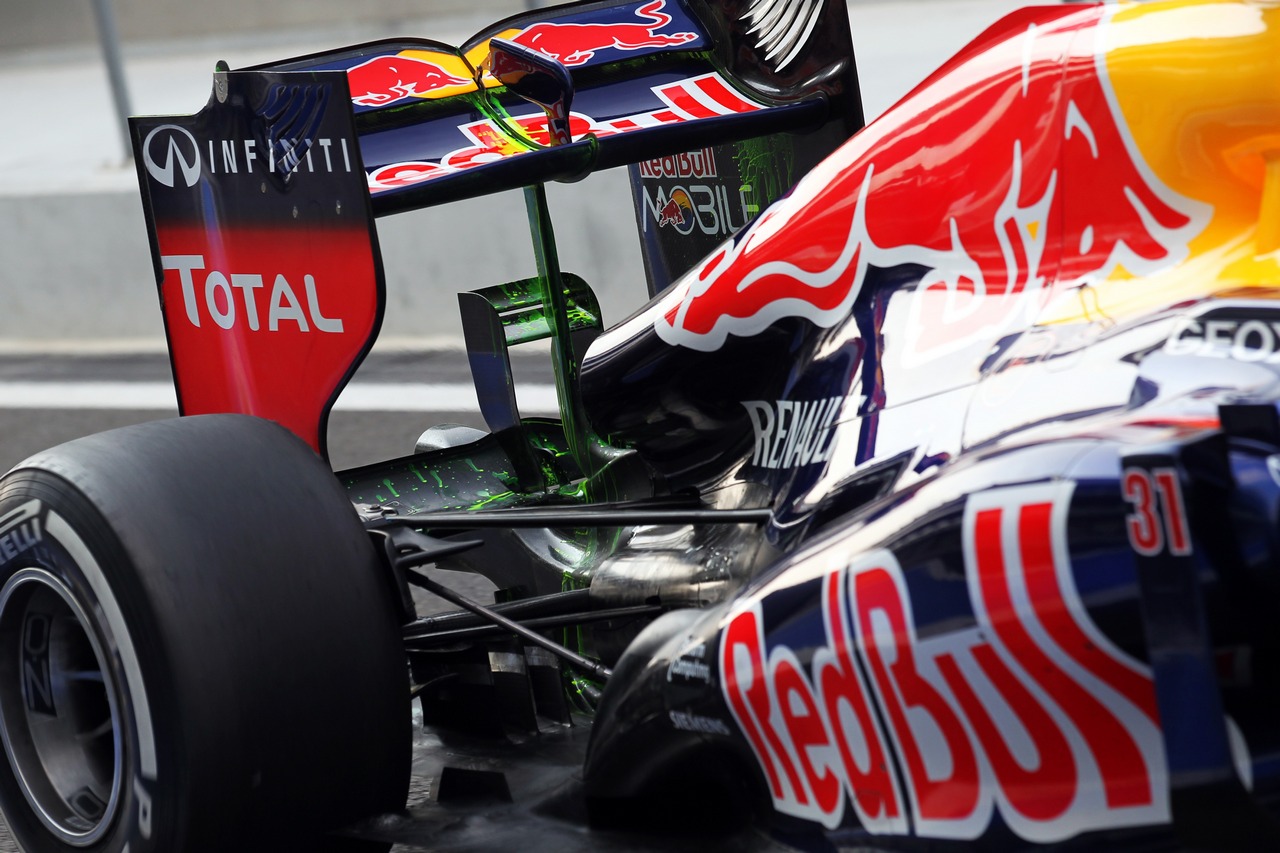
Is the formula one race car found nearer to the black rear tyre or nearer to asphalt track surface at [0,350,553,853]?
the black rear tyre

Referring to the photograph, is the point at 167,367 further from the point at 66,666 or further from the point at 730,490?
the point at 730,490

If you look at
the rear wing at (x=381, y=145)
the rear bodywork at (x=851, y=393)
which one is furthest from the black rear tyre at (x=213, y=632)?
the rear wing at (x=381, y=145)

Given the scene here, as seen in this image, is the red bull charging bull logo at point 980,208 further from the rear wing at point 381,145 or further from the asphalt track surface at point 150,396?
the asphalt track surface at point 150,396

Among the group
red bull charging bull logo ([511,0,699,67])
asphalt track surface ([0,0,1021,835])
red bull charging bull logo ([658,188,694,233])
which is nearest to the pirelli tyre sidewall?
asphalt track surface ([0,0,1021,835])

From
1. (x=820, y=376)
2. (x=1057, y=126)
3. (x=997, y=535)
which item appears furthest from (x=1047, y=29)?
(x=997, y=535)

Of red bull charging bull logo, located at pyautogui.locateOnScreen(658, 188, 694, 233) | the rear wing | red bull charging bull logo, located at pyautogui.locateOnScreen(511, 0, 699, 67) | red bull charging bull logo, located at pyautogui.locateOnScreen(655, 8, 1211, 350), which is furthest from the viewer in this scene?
red bull charging bull logo, located at pyautogui.locateOnScreen(658, 188, 694, 233)

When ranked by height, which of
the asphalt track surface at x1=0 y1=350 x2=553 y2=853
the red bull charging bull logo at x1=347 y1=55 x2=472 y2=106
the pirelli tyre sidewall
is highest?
the red bull charging bull logo at x1=347 y1=55 x2=472 y2=106

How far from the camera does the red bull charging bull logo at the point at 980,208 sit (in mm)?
1893

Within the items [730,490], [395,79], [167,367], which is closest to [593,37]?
[395,79]

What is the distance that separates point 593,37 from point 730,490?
101 centimetres

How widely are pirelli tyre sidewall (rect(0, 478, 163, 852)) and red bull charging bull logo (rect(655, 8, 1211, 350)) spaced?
852mm

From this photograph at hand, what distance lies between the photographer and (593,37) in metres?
2.98

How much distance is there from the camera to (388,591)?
217 cm

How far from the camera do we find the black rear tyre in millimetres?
1991
